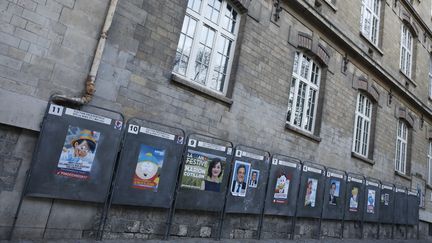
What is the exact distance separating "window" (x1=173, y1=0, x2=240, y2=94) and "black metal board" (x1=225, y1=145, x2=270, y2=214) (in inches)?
63.0

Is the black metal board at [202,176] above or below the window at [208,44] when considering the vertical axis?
below

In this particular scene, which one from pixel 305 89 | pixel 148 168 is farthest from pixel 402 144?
pixel 148 168

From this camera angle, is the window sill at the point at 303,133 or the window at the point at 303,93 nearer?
the window sill at the point at 303,133

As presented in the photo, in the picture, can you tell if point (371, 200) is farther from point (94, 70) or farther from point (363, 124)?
point (94, 70)

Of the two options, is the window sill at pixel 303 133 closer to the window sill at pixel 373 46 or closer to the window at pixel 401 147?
the window sill at pixel 373 46

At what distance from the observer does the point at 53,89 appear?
4.73 meters

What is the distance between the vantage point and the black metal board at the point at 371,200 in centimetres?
996

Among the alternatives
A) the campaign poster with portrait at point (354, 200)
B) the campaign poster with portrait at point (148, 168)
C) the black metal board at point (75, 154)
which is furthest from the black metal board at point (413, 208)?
the black metal board at point (75, 154)

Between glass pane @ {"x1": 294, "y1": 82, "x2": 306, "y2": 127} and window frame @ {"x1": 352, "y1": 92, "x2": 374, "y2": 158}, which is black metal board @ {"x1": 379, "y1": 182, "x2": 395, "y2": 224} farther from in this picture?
glass pane @ {"x1": 294, "y1": 82, "x2": 306, "y2": 127}

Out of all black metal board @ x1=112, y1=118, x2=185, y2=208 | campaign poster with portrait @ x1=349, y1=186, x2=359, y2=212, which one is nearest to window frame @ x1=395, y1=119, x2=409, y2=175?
campaign poster with portrait @ x1=349, y1=186, x2=359, y2=212

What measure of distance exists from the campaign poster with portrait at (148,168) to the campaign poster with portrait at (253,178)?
2.18 meters

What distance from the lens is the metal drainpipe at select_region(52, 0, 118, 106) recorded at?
15.7 ft

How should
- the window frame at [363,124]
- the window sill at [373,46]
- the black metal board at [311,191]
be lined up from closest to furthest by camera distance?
the black metal board at [311,191]
the window frame at [363,124]
the window sill at [373,46]

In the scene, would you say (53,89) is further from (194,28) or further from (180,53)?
(194,28)
